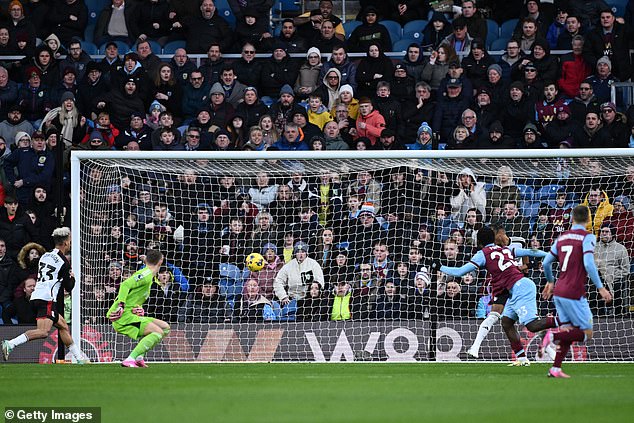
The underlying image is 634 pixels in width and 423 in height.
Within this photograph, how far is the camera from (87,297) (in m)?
15.7

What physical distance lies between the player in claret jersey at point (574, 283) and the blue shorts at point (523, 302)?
5.69 feet

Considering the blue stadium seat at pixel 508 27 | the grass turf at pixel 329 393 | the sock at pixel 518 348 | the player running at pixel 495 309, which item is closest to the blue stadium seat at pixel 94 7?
the blue stadium seat at pixel 508 27

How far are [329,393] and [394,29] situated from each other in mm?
11671

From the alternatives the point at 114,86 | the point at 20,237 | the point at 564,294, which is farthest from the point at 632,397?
the point at 114,86

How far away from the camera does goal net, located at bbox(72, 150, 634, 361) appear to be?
15391 millimetres

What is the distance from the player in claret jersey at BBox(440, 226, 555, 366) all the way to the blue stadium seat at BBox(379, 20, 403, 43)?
716cm

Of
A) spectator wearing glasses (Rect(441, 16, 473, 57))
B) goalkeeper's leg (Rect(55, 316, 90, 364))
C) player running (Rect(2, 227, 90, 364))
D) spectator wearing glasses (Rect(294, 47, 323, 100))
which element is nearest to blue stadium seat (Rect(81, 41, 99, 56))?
spectator wearing glasses (Rect(294, 47, 323, 100))

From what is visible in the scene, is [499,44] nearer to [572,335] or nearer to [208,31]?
[208,31]

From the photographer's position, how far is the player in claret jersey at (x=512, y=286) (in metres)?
13.4

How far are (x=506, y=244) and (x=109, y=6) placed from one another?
33.1ft

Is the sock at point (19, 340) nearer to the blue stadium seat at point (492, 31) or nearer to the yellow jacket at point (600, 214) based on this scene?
the yellow jacket at point (600, 214)

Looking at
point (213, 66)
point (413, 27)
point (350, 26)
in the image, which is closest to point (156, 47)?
point (213, 66)

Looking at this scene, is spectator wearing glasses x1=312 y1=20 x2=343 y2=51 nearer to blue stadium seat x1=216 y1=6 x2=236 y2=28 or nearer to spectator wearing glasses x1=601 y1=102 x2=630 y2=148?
blue stadium seat x1=216 y1=6 x2=236 y2=28

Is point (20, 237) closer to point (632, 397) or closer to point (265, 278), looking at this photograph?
point (265, 278)
